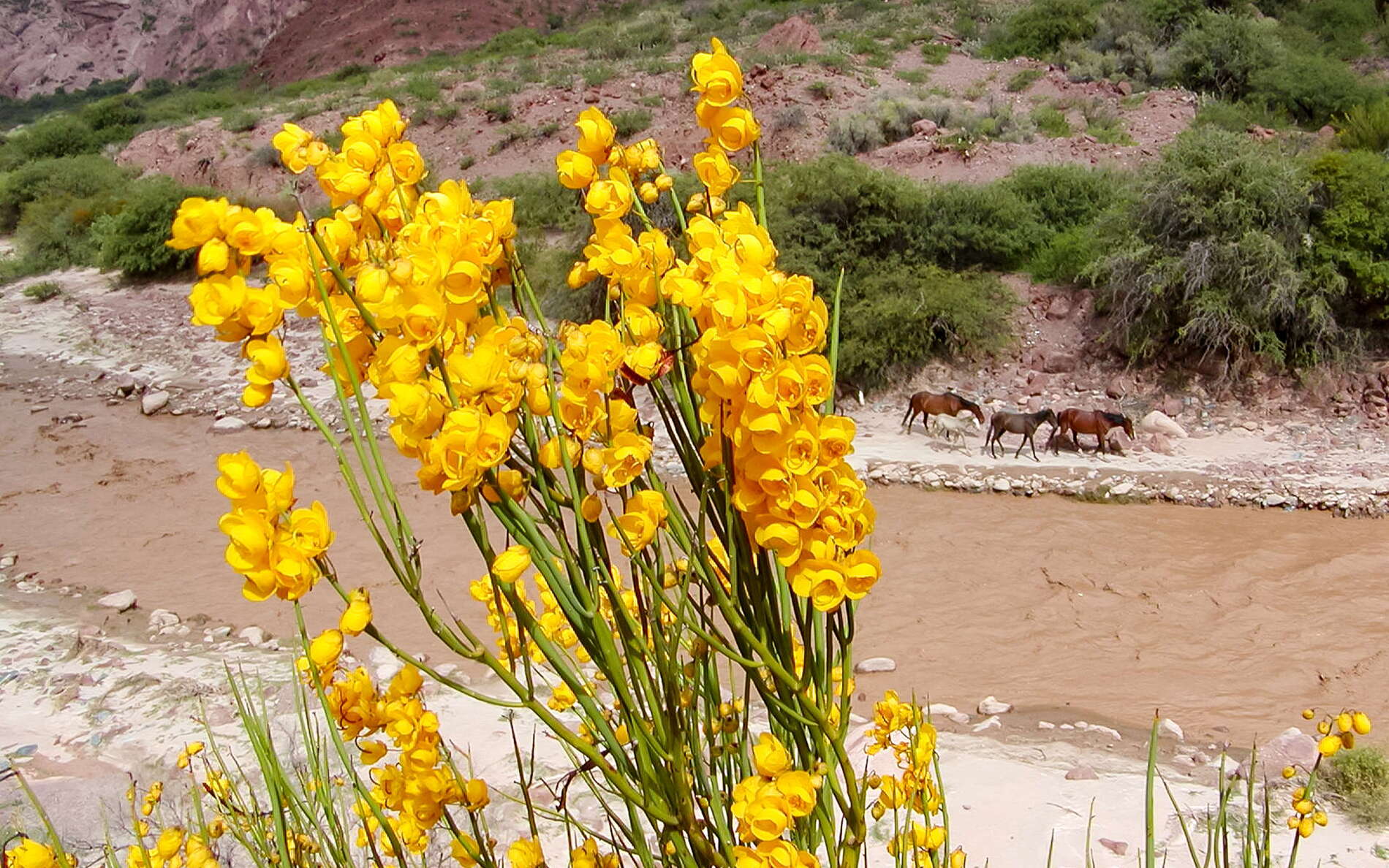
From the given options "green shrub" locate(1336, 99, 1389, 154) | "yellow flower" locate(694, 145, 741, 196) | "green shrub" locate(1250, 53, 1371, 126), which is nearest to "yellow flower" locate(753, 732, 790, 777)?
"yellow flower" locate(694, 145, 741, 196)

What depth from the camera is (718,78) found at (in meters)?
1.02

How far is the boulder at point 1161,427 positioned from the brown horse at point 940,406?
1372 millimetres

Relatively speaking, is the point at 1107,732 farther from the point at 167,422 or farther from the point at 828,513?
the point at 167,422

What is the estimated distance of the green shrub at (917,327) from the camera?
9000 mm

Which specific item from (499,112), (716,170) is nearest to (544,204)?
(499,112)

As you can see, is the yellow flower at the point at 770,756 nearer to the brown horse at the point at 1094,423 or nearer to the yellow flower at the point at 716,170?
the yellow flower at the point at 716,170

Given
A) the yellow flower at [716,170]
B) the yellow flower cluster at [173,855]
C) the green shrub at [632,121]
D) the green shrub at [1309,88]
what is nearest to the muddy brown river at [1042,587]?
the yellow flower cluster at [173,855]

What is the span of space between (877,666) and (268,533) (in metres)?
4.69

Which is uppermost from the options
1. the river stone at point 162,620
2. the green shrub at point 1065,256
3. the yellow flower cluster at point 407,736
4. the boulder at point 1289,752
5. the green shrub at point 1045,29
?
the green shrub at point 1045,29

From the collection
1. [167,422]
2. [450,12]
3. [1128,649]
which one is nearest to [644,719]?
[1128,649]

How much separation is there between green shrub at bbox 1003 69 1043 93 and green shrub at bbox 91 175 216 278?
47.0 ft

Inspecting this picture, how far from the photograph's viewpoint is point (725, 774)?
1.23 meters

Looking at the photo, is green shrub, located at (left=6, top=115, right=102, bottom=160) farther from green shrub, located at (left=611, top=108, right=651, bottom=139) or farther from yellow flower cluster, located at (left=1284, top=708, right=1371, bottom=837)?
yellow flower cluster, located at (left=1284, top=708, right=1371, bottom=837)

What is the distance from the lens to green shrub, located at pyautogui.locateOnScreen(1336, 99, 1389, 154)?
1063 cm
